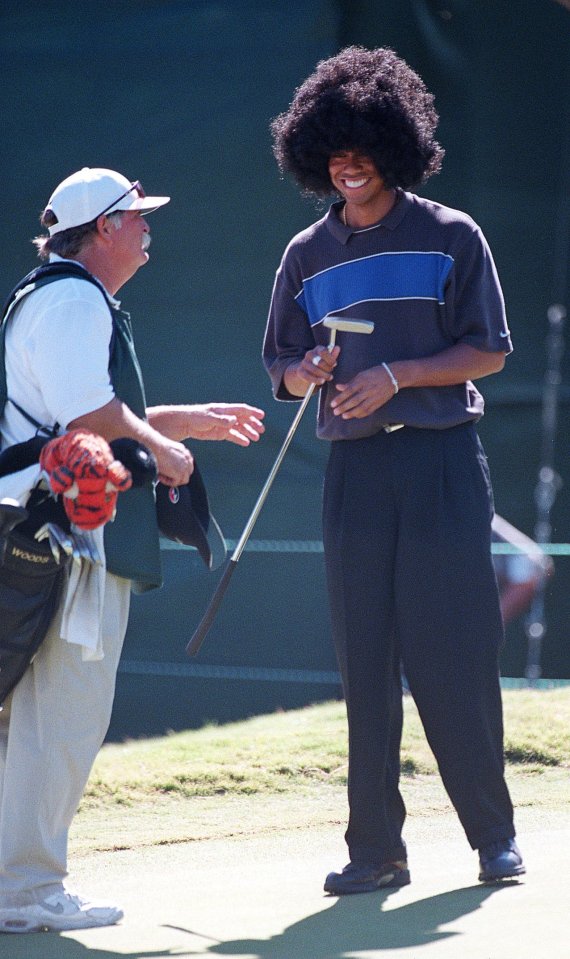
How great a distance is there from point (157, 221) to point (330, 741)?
2.80m

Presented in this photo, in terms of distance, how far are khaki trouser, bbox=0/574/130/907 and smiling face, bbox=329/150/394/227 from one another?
1.06 metres

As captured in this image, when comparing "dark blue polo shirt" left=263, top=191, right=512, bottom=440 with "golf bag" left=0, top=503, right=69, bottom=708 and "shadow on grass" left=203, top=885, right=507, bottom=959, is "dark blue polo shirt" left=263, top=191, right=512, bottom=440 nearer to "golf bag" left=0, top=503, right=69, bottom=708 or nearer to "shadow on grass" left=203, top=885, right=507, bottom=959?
"golf bag" left=0, top=503, right=69, bottom=708

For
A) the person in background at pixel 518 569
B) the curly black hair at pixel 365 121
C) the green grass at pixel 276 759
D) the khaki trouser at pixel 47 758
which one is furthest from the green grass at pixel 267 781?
the curly black hair at pixel 365 121

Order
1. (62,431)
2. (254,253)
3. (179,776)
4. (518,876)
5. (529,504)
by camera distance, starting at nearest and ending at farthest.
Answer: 1. (62,431)
2. (518,876)
3. (179,776)
4. (529,504)
5. (254,253)

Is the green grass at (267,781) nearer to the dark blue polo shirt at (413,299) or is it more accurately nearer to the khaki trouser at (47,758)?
the khaki trouser at (47,758)

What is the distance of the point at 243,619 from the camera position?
6.57 meters

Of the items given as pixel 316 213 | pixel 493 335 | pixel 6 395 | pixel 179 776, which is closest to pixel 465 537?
pixel 493 335

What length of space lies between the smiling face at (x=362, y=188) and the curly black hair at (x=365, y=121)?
0.02m

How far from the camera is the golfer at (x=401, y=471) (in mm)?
3281

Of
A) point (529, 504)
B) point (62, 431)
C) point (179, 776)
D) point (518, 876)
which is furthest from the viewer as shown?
point (529, 504)

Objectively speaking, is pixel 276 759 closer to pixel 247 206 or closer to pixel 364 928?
pixel 364 928

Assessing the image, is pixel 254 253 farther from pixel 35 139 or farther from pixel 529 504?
pixel 529 504

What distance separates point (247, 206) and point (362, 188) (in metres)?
3.39

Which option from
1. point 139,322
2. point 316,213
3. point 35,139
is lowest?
point 139,322
